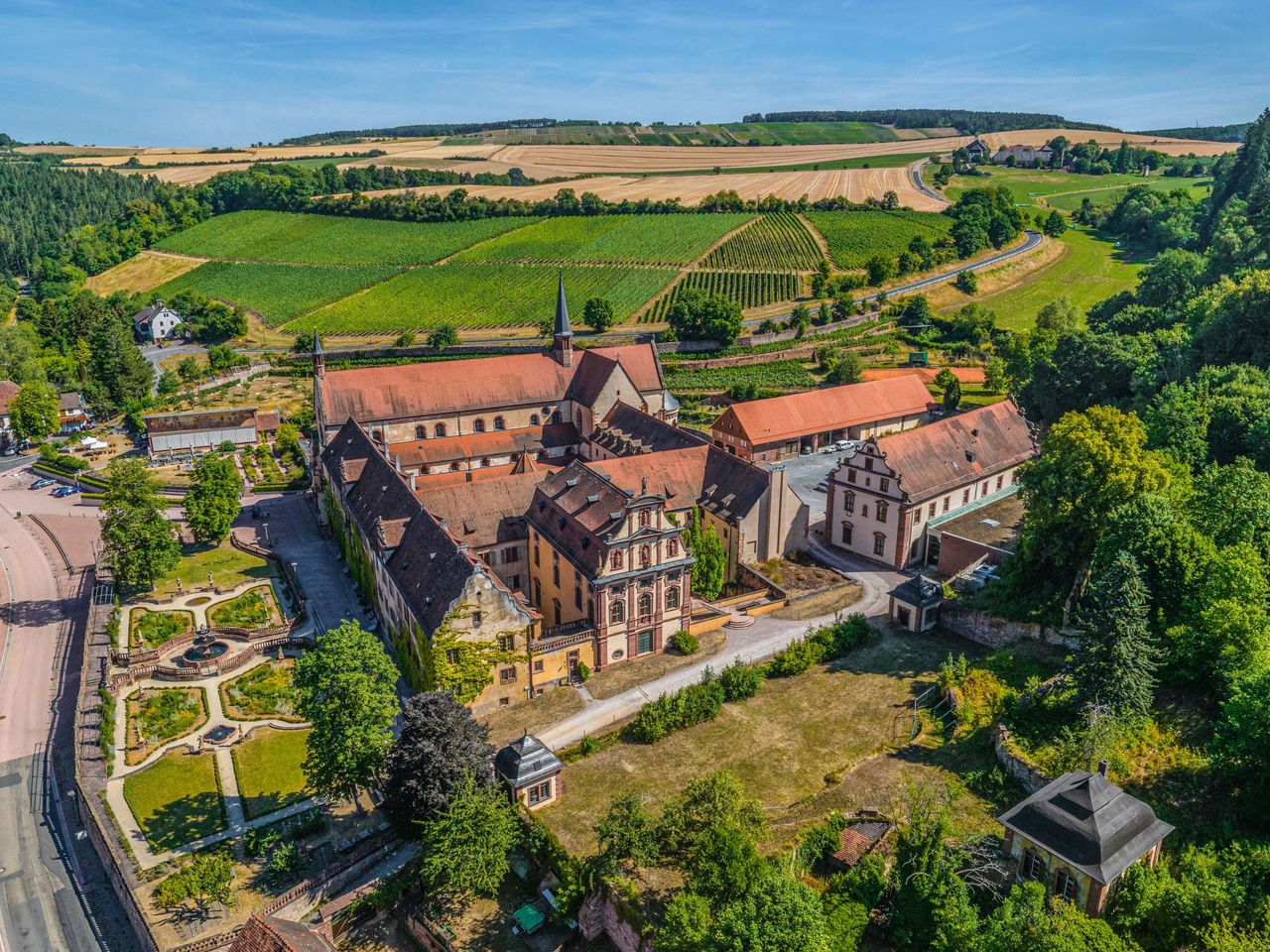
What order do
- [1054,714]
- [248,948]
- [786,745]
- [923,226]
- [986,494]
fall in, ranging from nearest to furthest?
[248,948]
[1054,714]
[786,745]
[986,494]
[923,226]

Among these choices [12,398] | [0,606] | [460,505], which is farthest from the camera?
[12,398]

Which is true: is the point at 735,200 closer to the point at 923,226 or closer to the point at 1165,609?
the point at 923,226

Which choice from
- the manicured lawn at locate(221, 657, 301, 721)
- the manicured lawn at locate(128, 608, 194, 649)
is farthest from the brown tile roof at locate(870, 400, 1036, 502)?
the manicured lawn at locate(128, 608, 194, 649)

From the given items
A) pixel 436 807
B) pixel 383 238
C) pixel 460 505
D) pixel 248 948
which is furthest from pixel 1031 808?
pixel 383 238

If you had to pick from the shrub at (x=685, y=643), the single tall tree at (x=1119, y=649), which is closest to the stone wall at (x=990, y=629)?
the single tall tree at (x=1119, y=649)

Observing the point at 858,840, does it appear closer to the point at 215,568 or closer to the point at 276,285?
the point at 215,568

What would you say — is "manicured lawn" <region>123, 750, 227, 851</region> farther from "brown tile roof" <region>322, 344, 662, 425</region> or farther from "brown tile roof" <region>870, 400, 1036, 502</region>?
"brown tile roof" <region>870, 400, 1036, 502</region>

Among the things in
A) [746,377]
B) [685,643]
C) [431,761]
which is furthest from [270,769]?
[746,377]

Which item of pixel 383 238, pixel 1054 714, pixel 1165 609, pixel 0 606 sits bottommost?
pixel 0 606
